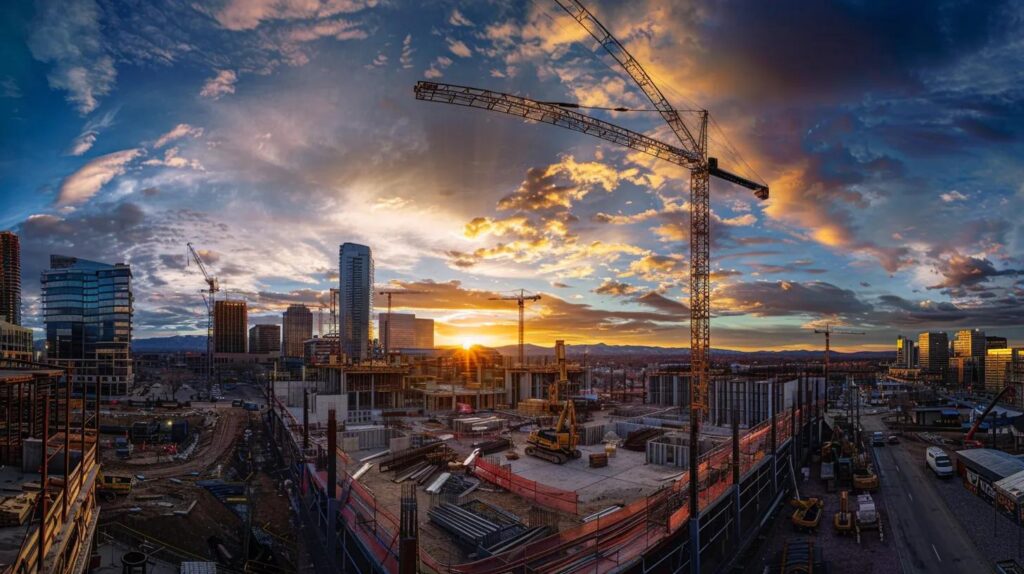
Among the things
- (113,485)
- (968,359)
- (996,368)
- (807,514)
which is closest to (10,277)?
(113,485)

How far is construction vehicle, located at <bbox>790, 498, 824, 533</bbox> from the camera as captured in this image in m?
24.4

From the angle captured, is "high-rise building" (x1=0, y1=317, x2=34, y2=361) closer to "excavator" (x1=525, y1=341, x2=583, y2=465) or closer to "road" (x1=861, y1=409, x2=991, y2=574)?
"excavator" (x1=525, y1=341, x2=583, y2=465)

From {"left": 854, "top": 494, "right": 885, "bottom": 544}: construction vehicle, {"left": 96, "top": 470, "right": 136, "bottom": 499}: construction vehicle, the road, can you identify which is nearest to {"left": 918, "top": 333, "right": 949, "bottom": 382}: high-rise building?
the road

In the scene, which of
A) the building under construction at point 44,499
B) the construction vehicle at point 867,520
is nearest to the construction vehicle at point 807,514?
the construction vehicle at point 867,520

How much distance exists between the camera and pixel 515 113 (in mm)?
40625

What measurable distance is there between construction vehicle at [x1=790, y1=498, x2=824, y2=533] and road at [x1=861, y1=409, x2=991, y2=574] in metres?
3.07

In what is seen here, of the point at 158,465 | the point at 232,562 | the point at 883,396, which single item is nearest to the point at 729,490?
the point at 232,562

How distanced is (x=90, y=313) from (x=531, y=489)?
9787 centimetres

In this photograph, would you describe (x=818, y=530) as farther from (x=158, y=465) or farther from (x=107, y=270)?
(x=107, y=270)

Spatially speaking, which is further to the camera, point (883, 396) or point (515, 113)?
point (883, 396)

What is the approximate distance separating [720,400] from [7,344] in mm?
92018

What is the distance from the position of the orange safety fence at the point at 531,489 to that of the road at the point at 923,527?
13417 mm

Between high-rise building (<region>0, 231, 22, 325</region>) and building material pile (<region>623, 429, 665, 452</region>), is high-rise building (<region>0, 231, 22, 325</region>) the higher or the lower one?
the higher one

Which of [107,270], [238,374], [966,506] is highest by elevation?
[107,270]
